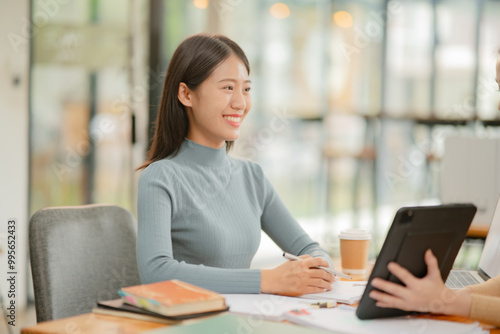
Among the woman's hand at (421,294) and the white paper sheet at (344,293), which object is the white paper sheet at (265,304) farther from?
the woman's hand at (421,294)

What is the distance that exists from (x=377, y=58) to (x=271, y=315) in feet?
17.3

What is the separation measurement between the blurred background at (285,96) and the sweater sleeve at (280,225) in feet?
6.72

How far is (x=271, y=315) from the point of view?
125 cm

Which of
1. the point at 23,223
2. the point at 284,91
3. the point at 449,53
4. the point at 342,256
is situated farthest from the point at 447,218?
the point at 449,53

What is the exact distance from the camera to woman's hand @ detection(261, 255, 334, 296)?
4.75 feet

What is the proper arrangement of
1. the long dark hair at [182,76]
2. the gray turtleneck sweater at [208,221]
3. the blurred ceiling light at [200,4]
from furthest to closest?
1. the blurred ceiling light at [200,4]
2. the long dark hair at [182,76]
3. the gray turtleneck sweater at [208,221]

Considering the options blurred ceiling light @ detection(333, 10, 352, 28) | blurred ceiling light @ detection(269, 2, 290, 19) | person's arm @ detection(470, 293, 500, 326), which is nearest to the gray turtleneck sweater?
person's arm @ detection(470, 293, 500, 326)

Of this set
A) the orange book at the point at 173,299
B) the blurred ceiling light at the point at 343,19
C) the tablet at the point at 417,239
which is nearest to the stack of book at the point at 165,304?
the orange book at the point at 173,299

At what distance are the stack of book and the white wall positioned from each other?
92.9 inches

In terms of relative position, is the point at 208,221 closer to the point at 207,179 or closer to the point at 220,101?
the point at 207,179

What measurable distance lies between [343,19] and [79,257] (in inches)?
187

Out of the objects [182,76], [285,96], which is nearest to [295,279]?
[182,76]

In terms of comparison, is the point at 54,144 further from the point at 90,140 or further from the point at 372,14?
the point at 372,14

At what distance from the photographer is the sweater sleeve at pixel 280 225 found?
1.97 metres
